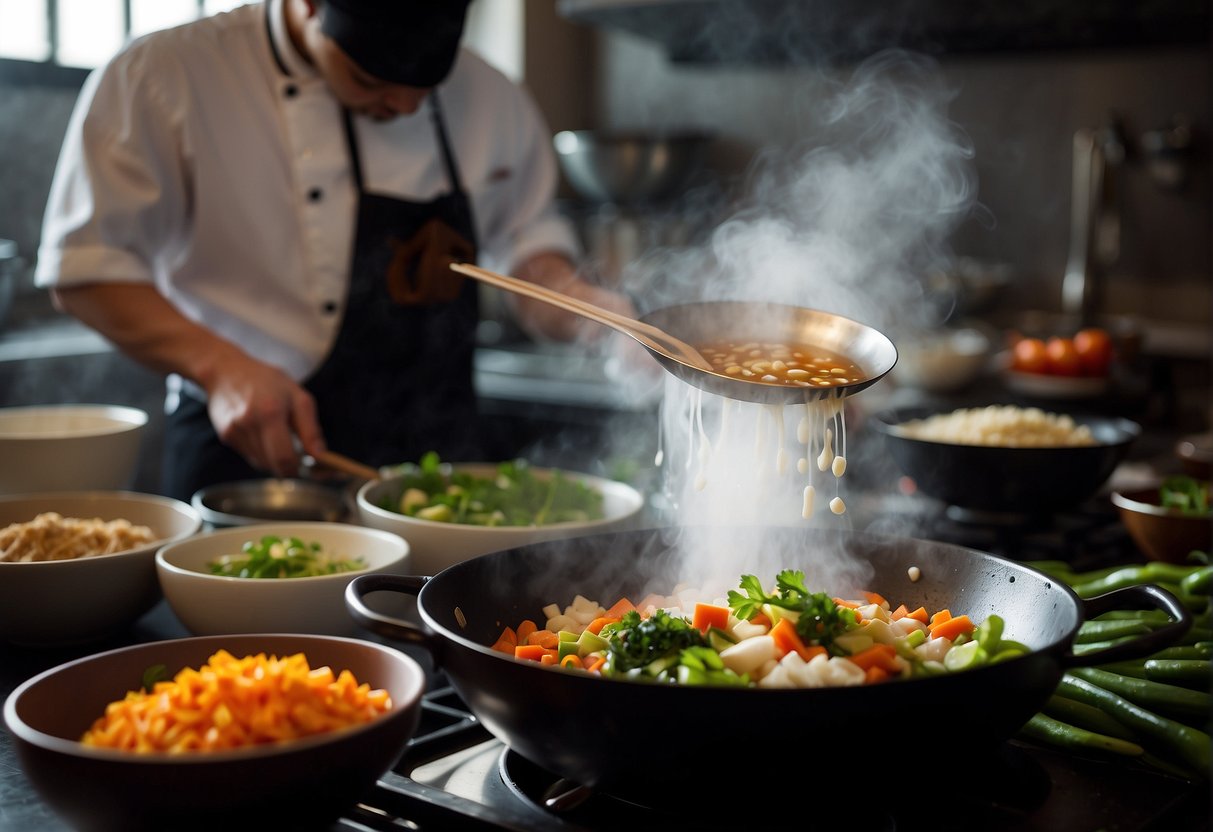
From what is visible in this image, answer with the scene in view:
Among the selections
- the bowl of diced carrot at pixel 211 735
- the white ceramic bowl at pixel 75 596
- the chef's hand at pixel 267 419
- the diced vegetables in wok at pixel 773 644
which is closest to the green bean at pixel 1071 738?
the diced vegetables in wok at pixel 773 644

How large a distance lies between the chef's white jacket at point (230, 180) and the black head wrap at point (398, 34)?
15.0 inches

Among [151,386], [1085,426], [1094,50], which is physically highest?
[1094,50]

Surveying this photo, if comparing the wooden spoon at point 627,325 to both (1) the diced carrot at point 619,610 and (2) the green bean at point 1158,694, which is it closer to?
(1) the diced carrot at point 619,610

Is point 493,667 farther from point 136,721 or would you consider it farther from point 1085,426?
point 1085,426

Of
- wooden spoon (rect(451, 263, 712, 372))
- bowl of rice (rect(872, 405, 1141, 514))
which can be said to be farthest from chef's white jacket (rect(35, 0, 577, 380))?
bowl of rice (rect(872, 405, 1141, 514))

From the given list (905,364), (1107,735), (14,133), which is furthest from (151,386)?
(1107,735)

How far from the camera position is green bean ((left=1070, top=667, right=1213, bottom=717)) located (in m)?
1.19

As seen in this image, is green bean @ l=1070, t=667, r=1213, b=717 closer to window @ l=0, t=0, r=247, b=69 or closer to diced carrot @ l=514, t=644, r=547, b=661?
diced carrot @ l=514, t=644, r=547, b=661

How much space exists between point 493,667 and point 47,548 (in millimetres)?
819

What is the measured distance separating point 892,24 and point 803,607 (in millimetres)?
3798

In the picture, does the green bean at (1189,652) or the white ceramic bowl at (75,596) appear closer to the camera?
the green bean at (1189,652)

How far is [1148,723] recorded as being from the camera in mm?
1177

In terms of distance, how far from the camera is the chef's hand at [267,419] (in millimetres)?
1928

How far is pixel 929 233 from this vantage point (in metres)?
4.88
